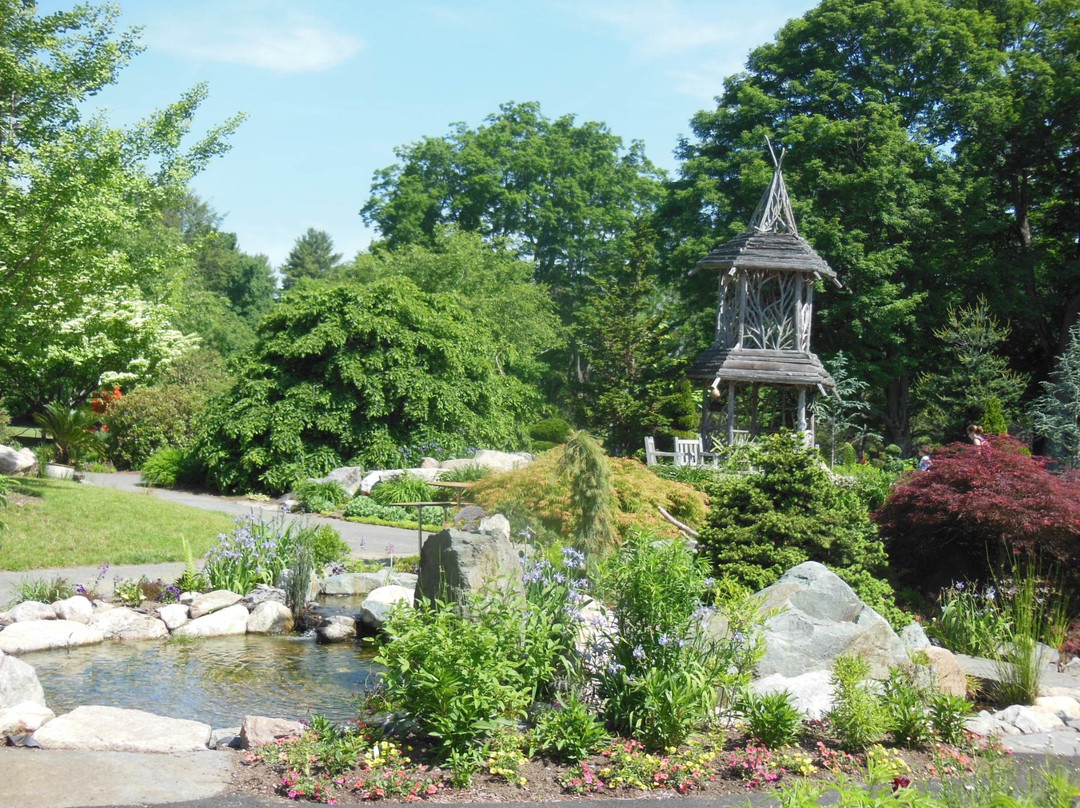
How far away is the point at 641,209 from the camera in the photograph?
154 ft

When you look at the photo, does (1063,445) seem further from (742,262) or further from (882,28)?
(882,28)

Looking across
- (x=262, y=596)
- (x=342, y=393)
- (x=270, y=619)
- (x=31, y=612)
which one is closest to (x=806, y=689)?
(x=270, y=619)

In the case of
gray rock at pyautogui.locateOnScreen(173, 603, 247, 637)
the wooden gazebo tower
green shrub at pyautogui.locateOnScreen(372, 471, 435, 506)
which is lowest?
gray rock at pyautogui.locateOnScreen(173, 603, 247, 637)

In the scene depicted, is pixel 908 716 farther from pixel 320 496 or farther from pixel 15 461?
pixel 15 461

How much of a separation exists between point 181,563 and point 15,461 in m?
7.12

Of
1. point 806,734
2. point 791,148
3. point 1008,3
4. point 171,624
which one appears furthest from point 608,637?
point 1008,3

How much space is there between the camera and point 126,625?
29.5ft

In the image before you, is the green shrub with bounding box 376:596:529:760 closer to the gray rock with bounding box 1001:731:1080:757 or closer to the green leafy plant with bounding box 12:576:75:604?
the gray rock with bounding box 1001:731:1080:757

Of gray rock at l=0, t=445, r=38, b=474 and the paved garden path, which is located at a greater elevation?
gray rock at l=0, t=445, r=38, b=474

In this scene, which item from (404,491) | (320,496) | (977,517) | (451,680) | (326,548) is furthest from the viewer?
(320,496)

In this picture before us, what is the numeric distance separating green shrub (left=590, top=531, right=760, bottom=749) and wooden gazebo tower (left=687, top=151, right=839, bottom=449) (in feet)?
48.6

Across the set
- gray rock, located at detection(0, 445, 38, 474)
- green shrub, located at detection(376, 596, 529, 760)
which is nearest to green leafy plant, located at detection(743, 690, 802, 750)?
green shrub, located at detection(376, 596, 529, 760)

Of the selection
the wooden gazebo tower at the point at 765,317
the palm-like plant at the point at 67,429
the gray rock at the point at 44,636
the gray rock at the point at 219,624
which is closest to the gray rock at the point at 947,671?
the gray rock at the point at 219,624

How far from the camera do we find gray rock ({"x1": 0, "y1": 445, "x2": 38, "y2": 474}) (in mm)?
16609
